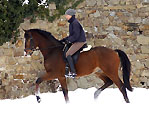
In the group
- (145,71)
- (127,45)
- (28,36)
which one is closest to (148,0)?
(127,45)

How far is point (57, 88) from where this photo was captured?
7.94m

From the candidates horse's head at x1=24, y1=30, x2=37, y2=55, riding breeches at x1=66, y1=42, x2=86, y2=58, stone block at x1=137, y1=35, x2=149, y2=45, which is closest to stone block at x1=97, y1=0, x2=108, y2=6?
stone block at x1=137, y1=35, x2=149, y2=45

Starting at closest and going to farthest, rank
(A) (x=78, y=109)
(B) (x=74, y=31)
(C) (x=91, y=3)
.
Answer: (A) (x=78, y=109)
(B) (x=74, y=31)
(C) (x=91, y=3)

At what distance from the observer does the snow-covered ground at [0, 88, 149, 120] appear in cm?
466

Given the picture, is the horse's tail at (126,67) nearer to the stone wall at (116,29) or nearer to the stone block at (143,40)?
the stone wall at (116,29)

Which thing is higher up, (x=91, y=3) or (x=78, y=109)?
(x=91, y=3)

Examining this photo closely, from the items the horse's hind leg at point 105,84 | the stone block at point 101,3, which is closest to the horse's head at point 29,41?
the horse's hind leg at point 105,84

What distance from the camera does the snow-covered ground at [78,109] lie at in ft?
15.3

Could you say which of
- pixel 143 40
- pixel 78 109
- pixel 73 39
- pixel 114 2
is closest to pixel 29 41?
pixel 73 39

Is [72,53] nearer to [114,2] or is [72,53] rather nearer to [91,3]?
[91,3]

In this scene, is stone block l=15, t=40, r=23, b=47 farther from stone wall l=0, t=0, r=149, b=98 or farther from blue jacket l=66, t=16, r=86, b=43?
blue jacket l=66, t=16, r=86, b=43

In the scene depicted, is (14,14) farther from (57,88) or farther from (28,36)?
(57,88)

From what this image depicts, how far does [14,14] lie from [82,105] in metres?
3.36

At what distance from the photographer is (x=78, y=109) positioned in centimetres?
526
